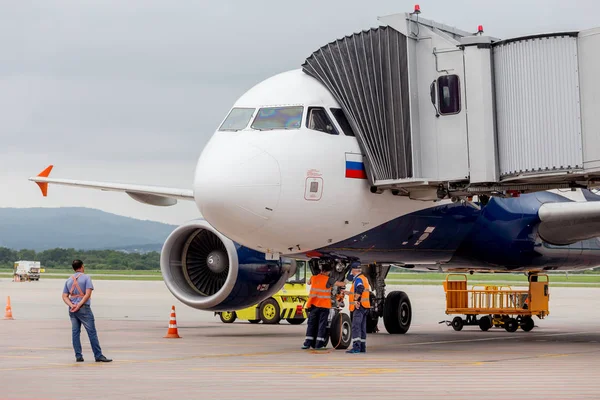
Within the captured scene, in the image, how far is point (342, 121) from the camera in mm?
A: 15758

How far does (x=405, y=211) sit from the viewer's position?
16.8 meters

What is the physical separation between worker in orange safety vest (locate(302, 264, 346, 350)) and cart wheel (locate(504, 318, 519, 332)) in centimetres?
912

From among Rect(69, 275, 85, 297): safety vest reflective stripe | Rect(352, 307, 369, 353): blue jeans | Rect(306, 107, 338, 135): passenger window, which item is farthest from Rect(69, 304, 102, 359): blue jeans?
Rect(306, 107, 338, 135): passenger window

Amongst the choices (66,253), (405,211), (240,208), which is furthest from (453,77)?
(66,253)

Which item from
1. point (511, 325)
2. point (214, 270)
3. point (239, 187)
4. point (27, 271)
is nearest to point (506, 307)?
point (511, 325)

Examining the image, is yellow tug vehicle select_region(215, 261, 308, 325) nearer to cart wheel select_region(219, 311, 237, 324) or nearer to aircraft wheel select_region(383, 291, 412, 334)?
cart wheel select_region(219, 311, 237, 324)

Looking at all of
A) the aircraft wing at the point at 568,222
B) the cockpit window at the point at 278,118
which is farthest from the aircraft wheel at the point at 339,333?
the aircraft wing at the point at 568,222

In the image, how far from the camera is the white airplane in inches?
583

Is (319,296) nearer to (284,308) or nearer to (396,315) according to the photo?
(396,315)

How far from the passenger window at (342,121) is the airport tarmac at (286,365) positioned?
3.44 m

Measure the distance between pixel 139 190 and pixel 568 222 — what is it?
9458 millimetres

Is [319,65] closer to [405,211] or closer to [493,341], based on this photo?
[405,211]

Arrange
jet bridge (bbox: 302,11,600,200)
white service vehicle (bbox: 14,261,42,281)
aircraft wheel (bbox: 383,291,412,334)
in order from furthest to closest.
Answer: white service vehicle (bbox: 14,261,42,281)
aircraft wheel (bbox: 383,291,412,334)
jet bridge (bbox: 302,11,600,200)

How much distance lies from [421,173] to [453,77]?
1.55m
